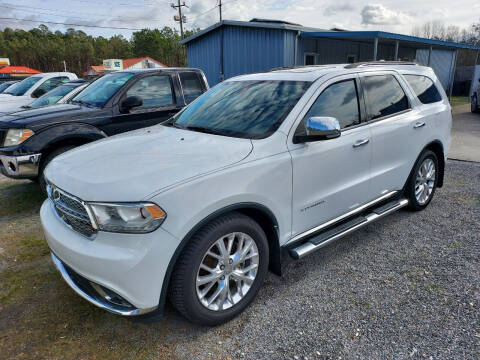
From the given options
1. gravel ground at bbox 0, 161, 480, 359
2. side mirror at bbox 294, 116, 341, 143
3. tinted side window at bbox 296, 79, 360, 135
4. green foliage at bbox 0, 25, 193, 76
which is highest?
green foliage at bbox 0, 25, 193, 76

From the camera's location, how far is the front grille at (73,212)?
2.26m

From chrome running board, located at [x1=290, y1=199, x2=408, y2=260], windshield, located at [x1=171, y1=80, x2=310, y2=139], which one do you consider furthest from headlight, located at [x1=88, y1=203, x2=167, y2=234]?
chrome running board, located at [x1=290, y1=199, x2=408, y2=260]

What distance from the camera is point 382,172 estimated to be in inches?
145

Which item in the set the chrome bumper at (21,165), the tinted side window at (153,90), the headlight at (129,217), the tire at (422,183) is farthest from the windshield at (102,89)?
the tire at (422,183)

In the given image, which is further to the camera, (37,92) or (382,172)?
(37,92)

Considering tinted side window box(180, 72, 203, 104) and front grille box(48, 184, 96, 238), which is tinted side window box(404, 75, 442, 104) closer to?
tinted side window box(180, 72, 203, 104)

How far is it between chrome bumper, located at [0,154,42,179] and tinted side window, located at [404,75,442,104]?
481cm

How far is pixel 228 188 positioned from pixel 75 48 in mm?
93333

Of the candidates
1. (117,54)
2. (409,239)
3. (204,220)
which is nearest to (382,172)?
(409,239)

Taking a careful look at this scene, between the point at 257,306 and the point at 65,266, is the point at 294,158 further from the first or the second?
the point at 65,266

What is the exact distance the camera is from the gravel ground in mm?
2352

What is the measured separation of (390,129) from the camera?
3.68 meters

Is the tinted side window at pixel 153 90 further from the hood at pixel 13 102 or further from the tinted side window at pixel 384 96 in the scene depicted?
the hood at pixel 13 102

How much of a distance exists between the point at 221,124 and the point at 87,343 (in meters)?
1.98
